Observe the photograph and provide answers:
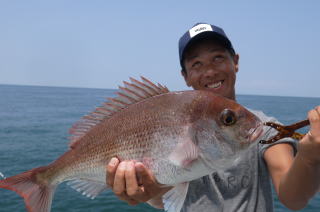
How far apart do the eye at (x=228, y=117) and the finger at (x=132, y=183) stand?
0.84 m

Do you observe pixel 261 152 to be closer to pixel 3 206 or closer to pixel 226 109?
pixel 226 109

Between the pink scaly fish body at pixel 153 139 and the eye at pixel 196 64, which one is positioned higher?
the eye at pixel 196 64

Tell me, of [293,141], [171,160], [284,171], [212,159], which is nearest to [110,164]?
[171,160]

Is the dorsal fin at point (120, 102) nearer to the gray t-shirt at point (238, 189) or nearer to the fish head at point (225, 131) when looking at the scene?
the fish head at point (225, 131)

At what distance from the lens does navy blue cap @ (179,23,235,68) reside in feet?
10.1

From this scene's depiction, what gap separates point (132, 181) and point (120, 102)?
736 millimetres

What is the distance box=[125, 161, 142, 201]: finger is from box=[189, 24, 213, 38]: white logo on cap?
1616 millimetres

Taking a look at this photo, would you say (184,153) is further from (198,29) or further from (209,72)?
(198,29)

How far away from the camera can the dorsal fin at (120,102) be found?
8.32 ft

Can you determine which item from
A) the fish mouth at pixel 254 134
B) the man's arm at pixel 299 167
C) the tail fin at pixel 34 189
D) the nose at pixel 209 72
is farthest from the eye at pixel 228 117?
the tail fin at pixel 34 189

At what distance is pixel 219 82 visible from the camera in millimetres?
3129

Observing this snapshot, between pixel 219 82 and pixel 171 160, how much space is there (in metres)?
1.29

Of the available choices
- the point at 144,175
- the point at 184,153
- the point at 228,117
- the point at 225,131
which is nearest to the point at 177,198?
the point at 144,175

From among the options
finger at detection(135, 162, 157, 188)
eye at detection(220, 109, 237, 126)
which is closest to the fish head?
eye at detection(220, 109, 237, 126)
